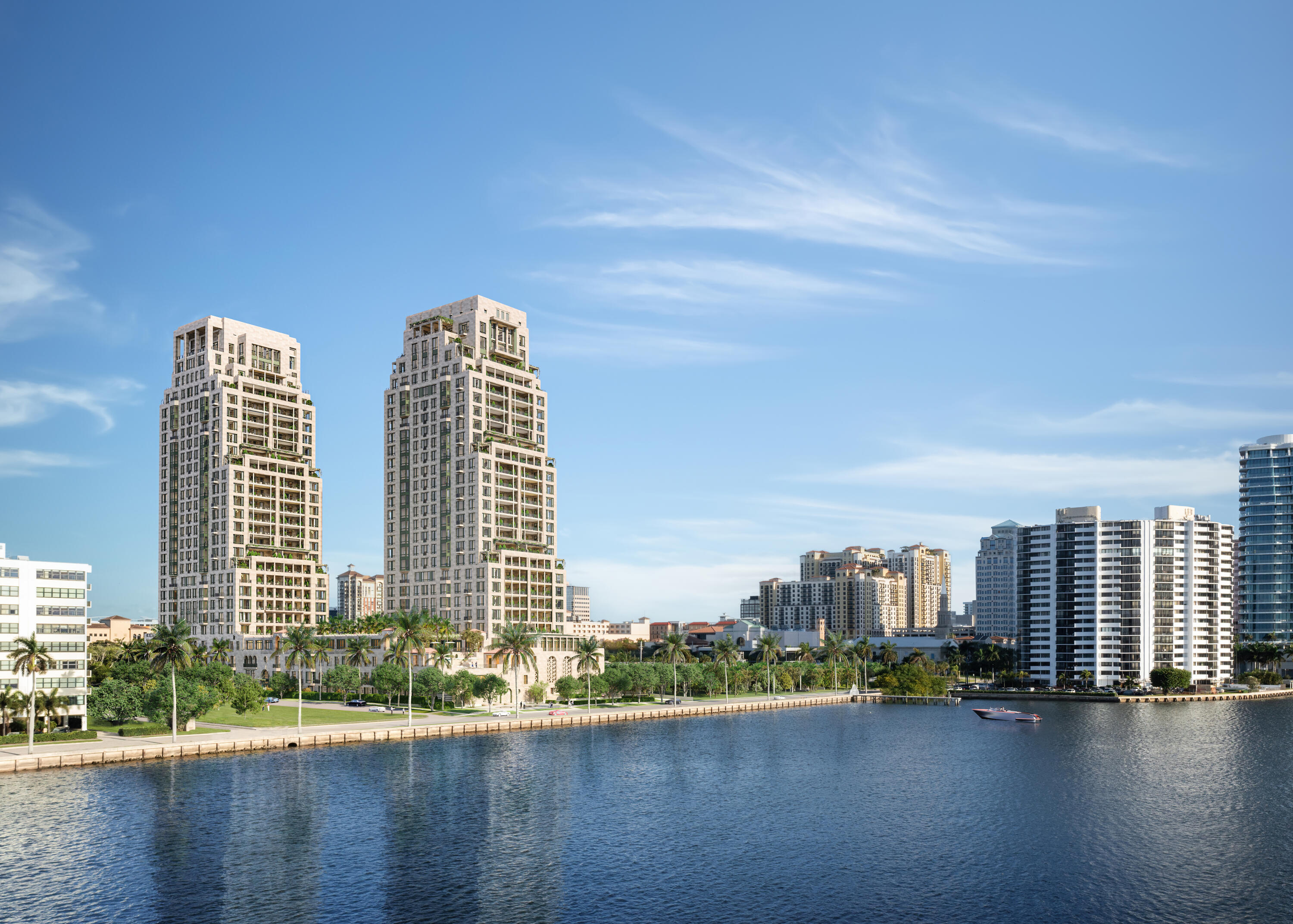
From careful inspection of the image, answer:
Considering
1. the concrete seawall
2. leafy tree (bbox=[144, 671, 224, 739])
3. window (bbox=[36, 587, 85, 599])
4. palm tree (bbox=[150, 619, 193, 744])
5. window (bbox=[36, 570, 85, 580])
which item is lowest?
the concrete seawall

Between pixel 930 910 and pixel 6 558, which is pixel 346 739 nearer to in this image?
pixel 6 558

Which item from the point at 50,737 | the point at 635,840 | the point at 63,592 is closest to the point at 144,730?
the point at 50,737

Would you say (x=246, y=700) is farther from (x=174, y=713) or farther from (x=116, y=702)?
(x=174, y=713)

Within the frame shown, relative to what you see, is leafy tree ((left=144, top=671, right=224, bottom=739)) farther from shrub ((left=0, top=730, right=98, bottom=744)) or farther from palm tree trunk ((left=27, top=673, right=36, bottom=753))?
palm tree trunk ((left=27, top=673, right=36, bottom=753))

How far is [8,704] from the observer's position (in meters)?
154

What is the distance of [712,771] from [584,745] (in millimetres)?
31731

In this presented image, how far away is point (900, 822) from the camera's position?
114188 mm

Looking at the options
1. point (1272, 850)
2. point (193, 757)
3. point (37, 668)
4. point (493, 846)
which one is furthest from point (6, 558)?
point (1272, 850)

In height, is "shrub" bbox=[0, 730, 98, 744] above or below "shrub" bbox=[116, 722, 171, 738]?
above

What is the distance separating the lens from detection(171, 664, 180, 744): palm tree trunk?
155 m

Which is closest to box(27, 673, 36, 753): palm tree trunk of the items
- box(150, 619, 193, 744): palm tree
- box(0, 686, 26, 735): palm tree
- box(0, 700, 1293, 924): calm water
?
box(0, 686, 26, 735): palm tree

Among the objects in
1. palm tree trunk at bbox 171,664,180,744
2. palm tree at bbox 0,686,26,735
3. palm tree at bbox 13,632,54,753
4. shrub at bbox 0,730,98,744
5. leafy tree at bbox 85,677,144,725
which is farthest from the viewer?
leafy tree at bbox 85,677,144,725

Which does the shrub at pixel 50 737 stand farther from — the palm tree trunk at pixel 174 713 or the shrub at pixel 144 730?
the palm tree trunk at pixel 174 713

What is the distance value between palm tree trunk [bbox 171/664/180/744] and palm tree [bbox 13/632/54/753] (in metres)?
16.0
